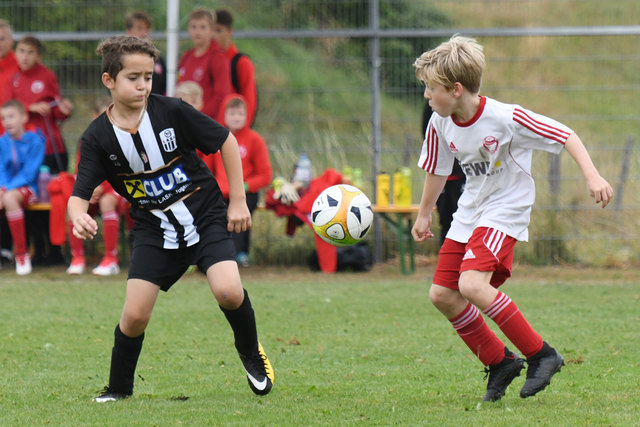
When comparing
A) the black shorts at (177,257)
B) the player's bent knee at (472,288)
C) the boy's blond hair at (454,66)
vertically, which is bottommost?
the player's bent knee at (472,288)

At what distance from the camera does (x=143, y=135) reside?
4.55 m

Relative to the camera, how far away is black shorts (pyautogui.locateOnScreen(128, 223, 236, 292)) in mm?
4582

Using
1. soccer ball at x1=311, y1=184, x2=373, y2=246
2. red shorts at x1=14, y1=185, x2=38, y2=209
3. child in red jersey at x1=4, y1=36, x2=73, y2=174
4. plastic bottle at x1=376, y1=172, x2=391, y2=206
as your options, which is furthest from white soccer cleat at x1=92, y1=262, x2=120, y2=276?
soccer ball at x1=311, y1=184, x2=373, y2=246

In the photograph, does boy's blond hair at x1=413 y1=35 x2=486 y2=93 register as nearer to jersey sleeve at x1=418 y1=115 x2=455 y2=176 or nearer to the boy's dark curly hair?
jersey sleeve at x1=418 y1=115 x2=455 y2=176

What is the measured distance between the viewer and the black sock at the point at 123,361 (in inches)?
184

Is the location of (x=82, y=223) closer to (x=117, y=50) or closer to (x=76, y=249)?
(x=117, y=50)

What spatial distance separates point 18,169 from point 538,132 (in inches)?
280

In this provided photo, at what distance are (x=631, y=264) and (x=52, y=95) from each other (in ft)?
22.0

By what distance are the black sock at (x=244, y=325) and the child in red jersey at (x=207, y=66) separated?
5328 mm

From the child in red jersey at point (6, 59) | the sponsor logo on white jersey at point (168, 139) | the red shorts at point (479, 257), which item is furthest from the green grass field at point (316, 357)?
the child in red jersey at point (6, 59)

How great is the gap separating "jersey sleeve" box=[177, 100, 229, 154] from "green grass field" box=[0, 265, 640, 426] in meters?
1.28

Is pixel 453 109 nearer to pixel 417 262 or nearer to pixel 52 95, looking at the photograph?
pixel 417 262

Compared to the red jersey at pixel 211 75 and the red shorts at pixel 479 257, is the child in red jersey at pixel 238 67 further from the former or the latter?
the red shorts at pixel 479 257

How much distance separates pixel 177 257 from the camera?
4.66m
